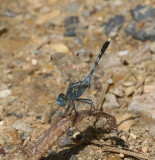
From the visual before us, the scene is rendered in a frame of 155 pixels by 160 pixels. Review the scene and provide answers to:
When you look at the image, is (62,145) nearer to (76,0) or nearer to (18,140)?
(18,140)

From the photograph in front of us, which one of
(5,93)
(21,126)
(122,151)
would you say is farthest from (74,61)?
(122,151)

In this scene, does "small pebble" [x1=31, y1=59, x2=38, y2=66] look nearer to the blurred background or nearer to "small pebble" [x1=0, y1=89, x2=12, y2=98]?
the blurred background

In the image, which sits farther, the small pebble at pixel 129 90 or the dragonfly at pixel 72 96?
the small pebble at pixel 129 90

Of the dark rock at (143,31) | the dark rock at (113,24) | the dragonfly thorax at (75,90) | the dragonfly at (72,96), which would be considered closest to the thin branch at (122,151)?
the dragonfly at (72,96)

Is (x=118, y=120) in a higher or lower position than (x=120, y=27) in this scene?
lower

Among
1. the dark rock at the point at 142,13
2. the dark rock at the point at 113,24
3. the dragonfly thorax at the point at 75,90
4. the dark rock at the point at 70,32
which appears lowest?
the dragonfly thorax at the point at 75,90

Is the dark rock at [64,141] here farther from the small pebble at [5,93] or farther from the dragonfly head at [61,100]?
the small pebble at [5,93]

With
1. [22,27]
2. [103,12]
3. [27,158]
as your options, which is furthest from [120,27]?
[27,158]

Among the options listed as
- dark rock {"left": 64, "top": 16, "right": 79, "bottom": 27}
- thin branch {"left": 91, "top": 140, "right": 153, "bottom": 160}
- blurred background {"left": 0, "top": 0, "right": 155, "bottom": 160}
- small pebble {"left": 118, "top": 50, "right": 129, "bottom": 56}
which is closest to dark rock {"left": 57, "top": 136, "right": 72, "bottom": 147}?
blurred background {"left": 0, "top": 0, "right": 155, "bottom": 160}
